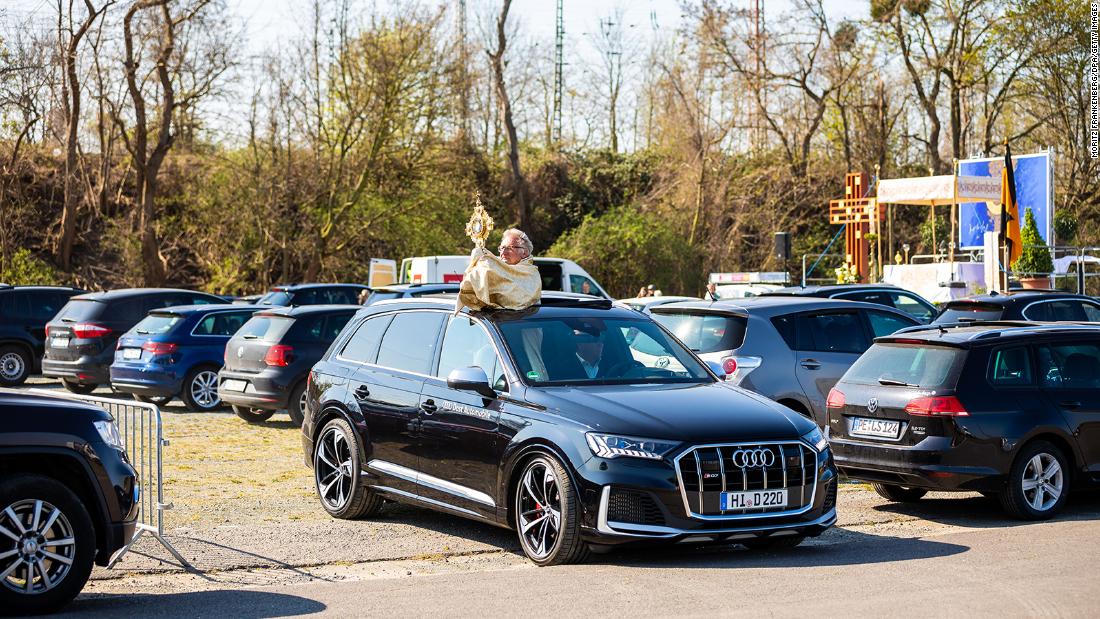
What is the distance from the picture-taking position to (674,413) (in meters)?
8.15

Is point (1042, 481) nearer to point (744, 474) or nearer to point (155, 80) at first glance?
point (744, 474)

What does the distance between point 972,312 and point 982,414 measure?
257 inches

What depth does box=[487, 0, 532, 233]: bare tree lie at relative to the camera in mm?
46656

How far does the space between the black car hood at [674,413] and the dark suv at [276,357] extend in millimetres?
9014

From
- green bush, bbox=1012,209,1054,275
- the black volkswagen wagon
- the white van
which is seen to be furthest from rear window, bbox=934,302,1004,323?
green bush, bbox=1012,209,1054,275

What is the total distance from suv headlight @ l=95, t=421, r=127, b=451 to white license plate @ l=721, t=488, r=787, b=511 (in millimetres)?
3589

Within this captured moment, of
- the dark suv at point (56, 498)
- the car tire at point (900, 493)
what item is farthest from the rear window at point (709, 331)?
the dark suv at point (56, 498)

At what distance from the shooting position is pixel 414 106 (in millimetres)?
40156

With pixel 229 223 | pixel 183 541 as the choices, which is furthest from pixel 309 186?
pixel 183 541

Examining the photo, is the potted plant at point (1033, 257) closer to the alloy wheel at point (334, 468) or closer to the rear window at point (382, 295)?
the rear window at point (382, 295)

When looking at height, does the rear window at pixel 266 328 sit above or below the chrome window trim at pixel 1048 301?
below

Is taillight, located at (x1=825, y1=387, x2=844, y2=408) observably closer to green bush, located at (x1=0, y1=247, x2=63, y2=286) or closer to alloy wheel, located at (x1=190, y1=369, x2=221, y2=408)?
alloy wheel, located at (x1=190, y1=369, x2=221, y2=408)

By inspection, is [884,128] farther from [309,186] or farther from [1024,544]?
[1024,544]

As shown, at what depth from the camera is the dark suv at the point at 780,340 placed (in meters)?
13.0
